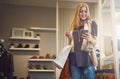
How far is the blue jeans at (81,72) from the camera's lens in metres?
2.85

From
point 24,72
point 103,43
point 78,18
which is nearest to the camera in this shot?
point 78,18

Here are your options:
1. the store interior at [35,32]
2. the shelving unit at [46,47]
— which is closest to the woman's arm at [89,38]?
the store interior at [35,32]

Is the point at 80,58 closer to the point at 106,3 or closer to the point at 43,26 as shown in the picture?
the point at 106,3

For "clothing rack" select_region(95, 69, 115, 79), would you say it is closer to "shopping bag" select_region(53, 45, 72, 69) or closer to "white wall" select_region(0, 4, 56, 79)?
"shopping bag" select_region(53, 45, 72, 69)

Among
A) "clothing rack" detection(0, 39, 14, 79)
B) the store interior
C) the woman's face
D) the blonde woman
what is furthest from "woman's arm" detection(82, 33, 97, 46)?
"clothing rack" detection(0, 39, 14, 79)

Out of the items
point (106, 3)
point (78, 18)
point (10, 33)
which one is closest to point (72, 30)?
point (78, 18)

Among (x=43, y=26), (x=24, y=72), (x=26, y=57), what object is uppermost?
(x=43, y=26)

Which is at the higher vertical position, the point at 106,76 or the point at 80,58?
the point at 80,58

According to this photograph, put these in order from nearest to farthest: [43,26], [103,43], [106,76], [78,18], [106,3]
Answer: [106,76] < [78,18] < [106,3] < [103,43] < [43,26]

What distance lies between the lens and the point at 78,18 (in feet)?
10.0

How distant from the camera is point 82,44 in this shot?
2.95 metres

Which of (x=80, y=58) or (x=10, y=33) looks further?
(x=10, y=33)

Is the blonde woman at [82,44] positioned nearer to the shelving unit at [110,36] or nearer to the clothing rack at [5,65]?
the shelving unit at [110,36]

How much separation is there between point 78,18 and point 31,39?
61.8 inches
